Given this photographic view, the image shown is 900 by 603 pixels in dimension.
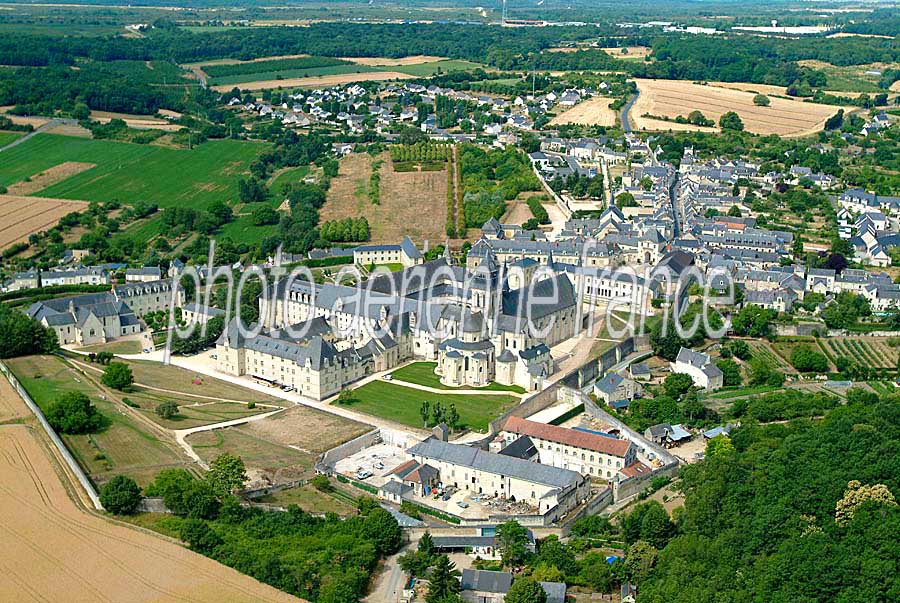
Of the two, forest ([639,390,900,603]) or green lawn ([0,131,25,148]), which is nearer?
forest ([639,390,900,603])

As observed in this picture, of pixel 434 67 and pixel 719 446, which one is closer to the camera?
pixel 719 446

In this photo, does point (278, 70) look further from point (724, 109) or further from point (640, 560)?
point (640, 560)

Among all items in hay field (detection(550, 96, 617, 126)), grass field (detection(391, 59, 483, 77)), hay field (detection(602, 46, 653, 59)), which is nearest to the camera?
hay field (detection(550, 96, 617, 126))

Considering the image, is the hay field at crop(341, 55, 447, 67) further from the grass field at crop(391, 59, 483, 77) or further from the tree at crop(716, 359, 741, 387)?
the tree at crop(716, 359, 741, 387)

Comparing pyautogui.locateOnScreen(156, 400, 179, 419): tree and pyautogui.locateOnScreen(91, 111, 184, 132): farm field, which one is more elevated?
pyautogui.locateOnScreen(91, 111, 184, 132): farm field

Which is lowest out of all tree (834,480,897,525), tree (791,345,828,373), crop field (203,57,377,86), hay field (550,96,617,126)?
tree (791,345,828,373)

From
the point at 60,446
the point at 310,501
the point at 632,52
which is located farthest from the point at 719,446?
the point at 632,52

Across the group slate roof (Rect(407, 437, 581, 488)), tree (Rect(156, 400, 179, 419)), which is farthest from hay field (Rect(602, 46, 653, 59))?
slate roof (Rect(407, 437, 581, 488))

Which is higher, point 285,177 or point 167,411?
point 285,177
